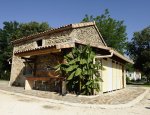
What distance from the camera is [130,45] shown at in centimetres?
4100

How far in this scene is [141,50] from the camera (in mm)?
39125

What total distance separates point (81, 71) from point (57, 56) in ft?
8.44

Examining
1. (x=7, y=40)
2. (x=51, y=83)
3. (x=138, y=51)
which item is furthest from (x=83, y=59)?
(x=7, y=40)

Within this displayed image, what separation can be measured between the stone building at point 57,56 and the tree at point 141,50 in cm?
2003

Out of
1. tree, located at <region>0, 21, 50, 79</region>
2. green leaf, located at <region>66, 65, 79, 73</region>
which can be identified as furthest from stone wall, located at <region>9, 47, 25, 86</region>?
tree, located at <region>0, 21, 50, 79</region>

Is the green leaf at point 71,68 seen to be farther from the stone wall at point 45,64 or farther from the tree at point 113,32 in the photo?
the tree at point 113,32

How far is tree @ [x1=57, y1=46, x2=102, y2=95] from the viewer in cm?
1133

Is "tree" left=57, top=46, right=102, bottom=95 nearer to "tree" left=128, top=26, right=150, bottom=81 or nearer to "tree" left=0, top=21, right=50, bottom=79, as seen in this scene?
"tree" left=128, top=26, right=150, bottom=81

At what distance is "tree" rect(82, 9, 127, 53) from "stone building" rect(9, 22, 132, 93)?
766 inches

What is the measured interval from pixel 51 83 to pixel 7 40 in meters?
33.9

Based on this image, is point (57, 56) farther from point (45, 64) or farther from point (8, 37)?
point (8, 37)

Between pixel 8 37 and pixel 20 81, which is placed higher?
pixel 8 37

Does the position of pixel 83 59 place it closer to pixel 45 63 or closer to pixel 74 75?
pixel 74 75

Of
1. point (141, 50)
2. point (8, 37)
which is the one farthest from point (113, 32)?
point (8, 37)
